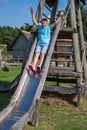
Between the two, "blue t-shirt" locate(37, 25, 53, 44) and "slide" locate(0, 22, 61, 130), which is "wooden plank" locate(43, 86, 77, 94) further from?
"blue t-shirt" locate(37, 25, 53, 44)

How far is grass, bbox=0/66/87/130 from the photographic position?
8.47 meters

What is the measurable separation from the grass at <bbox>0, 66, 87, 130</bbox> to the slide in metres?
0.43

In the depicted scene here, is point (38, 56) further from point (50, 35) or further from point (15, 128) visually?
point (15, 128)

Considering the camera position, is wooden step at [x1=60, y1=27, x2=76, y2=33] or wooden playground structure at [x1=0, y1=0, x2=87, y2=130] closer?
wooden playground structure at [x1=0, y1=0, x2=87, y2=130]

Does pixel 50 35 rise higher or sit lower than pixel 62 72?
higher

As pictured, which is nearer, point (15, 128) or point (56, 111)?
point (15, 128)

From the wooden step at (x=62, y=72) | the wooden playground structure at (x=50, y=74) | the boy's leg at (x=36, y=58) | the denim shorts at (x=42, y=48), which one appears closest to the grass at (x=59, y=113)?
the wooden playground structure at (x=50, y=74)

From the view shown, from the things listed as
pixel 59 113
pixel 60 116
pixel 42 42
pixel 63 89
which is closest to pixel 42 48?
pixel 42 42

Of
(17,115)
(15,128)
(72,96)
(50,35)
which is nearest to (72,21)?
(50,35)

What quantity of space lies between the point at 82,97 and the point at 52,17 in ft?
12.0

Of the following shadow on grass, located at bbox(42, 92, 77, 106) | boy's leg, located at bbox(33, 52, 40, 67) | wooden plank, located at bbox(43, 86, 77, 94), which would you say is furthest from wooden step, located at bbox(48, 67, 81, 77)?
boy's leg, located at bbox(33, 52, 40, 67)

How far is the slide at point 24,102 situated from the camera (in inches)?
299

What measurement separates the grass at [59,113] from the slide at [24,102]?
1.42 feet

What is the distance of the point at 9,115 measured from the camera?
8039 millimetres
